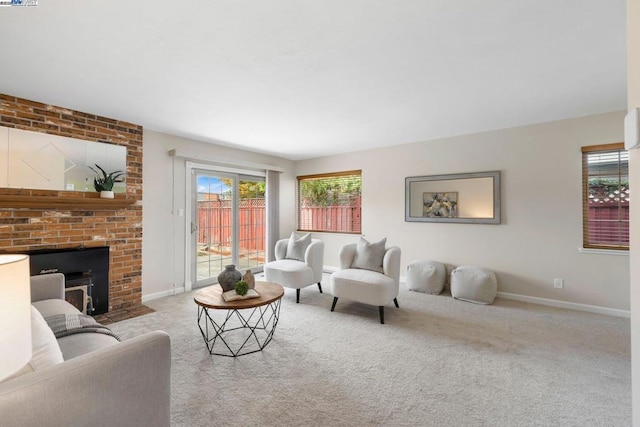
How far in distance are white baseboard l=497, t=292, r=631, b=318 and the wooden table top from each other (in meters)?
3.22

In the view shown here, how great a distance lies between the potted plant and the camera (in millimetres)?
3350

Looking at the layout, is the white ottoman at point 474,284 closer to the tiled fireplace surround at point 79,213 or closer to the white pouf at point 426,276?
the white pouf at point 426,276

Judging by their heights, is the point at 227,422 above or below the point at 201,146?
below

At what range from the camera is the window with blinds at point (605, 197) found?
10.8ft

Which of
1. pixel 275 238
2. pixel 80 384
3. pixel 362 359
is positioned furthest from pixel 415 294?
pixel 80 384

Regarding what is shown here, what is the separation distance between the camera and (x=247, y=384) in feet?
6.56

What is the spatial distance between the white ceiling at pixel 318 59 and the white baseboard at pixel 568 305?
7.48 ft

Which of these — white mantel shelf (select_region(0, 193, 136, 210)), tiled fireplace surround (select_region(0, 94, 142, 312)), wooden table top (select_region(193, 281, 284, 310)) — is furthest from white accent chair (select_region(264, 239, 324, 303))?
white mantel shelf (select_region(0, 193, 136, 210))

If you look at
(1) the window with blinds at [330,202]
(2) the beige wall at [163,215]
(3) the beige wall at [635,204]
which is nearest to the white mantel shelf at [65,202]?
(2) the beige wall at [163,215]

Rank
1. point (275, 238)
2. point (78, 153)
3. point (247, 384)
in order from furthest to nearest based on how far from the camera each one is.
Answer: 1. point (275, 238)
2. point (78, 153)
3. point (247, 384)

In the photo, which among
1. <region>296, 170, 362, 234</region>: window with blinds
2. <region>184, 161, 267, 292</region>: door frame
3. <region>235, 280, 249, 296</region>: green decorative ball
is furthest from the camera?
<region>296, 170, 362, 234</region>: window with blinds

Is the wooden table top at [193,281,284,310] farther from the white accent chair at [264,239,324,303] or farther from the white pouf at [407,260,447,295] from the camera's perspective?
the white pouf at [407,260,447,295]

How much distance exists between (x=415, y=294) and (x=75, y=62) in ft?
14.6

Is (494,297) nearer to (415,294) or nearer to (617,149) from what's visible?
(415,294)
